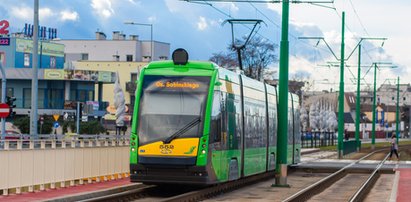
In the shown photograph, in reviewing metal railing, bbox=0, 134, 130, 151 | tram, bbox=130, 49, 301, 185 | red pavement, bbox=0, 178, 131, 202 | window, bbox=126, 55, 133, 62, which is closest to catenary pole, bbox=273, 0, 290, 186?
tram, bbox=130, 49, 301, 185

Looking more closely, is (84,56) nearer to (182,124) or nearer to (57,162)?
(57,162)

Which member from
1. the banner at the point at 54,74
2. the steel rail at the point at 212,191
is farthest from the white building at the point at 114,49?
the steel rail at the point at 212,191

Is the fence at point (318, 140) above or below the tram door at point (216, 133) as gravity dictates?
below

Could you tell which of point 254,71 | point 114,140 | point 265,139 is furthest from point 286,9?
point 254,71

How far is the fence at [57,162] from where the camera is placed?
830 inches

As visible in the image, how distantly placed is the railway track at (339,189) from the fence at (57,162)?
6150 millimetres

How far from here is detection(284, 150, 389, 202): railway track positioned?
2433cm

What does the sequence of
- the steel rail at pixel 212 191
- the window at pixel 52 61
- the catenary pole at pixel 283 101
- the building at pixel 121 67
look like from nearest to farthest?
1. the steel rail at pixel 212 191
2. the catenary pole at pixel 283 101
3. the window at pixel 52 61
4. the building at pixel 121 67

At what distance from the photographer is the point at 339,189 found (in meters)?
29.4

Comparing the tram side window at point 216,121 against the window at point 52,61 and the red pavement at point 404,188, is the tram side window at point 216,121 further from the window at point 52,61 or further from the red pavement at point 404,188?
the window at point 52,61

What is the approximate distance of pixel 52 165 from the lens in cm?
2320

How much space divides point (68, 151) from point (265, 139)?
8279 mm

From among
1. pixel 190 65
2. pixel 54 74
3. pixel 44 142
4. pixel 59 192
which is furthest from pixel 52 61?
pixel 59 192

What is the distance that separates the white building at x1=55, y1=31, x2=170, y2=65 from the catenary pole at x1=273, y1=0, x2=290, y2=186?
87.9 m
